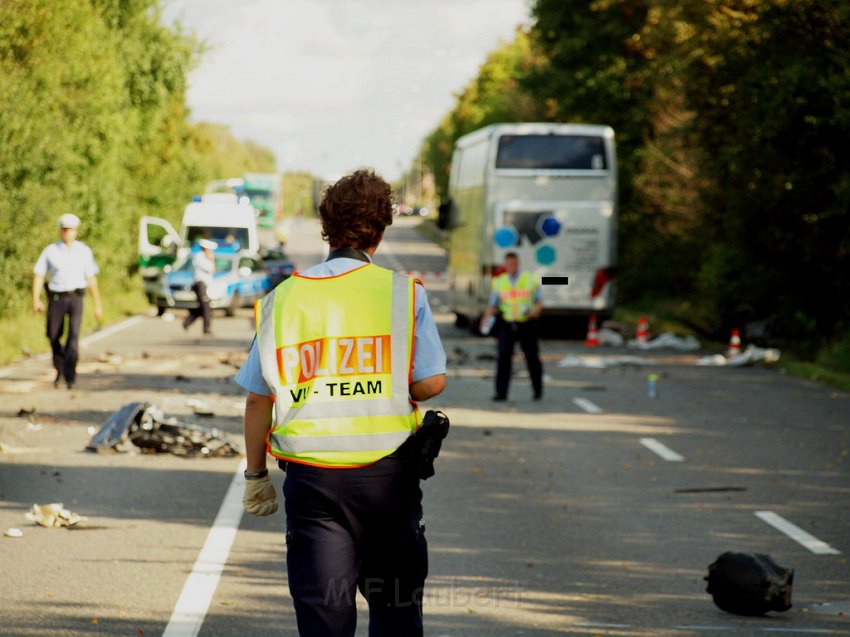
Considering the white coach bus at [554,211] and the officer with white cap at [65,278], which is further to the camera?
the white coach bus at [554,211]

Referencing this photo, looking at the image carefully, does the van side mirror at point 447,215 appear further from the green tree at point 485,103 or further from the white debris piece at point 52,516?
the green tree at point 485,103

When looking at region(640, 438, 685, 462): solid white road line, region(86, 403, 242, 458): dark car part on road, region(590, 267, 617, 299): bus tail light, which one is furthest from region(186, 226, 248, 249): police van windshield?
region(86, 403, 242, 458): dark car part on road

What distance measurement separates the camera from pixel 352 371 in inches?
176

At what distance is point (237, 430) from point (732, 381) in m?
9.87

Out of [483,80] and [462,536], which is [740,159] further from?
[483,80]

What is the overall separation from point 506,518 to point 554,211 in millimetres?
21325

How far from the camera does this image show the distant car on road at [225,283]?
35.2 metres

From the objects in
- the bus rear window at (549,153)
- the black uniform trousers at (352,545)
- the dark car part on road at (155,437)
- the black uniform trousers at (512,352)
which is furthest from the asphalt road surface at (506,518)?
the bus rear window at (549,153)

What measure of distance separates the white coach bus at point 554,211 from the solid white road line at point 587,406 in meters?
12.0

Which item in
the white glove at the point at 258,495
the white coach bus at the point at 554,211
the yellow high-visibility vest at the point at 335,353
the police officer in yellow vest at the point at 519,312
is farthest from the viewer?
the white coach bus at the point at 554,211

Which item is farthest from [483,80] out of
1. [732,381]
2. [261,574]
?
[261,574]

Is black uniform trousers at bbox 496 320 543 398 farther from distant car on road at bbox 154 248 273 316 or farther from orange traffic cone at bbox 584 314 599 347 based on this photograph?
distant car on road at bbox 154 248 273 316

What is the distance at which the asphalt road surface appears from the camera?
6.96 meters

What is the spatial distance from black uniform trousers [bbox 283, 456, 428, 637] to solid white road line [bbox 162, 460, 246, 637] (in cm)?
217
